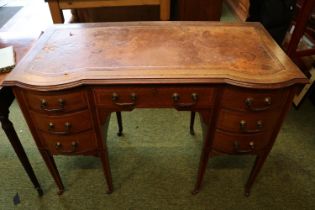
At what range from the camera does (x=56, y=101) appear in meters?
0.94

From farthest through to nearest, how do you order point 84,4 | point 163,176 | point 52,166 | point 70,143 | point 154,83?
1. point 84,4
2. point 163,176
3. point 52,166
4. point 70,143
5. point 154,83

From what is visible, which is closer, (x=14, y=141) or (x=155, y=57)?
(x=155, y=57)

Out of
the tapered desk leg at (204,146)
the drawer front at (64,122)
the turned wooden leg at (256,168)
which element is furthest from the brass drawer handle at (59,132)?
the turned wooden leg at (256,168)

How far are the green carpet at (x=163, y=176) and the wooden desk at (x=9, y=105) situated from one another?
0.65 feet

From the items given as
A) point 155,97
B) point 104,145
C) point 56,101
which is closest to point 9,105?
point 56,101

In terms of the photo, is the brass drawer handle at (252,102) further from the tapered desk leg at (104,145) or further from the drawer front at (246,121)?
the tapered desk leg at (104,145)

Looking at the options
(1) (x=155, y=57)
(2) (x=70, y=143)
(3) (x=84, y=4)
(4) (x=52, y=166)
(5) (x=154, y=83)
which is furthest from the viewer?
(3) (x=84, y=4)

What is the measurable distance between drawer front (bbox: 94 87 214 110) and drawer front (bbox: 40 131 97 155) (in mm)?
Answer: 222

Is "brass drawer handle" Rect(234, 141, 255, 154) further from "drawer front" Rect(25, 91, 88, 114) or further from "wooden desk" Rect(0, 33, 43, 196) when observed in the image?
"wooden desk" Rect(0, 33, 43, 196)

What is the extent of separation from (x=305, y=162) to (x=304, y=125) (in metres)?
0.38

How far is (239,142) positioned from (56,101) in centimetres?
81

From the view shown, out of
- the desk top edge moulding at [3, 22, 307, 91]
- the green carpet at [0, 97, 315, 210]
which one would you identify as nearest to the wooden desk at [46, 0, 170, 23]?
the desk top edge moulding at [3, 22, 307, 91]

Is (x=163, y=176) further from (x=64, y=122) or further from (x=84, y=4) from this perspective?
(x=84, y=4)

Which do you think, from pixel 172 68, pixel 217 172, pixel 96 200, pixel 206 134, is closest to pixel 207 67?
pixel 172 68
